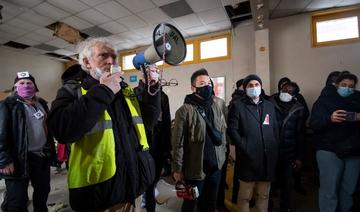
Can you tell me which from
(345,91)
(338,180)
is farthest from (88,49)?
(338,180)

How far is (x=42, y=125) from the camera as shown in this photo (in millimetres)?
2059

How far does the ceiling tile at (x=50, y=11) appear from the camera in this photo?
3.70m

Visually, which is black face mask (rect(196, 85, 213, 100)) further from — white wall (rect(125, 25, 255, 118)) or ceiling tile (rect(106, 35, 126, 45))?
ceiling tile (rect(106, 35, 126, 45))

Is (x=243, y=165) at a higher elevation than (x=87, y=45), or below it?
below

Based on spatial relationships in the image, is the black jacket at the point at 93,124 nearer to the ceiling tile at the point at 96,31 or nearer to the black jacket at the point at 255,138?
the black jacket at the point at 255,138

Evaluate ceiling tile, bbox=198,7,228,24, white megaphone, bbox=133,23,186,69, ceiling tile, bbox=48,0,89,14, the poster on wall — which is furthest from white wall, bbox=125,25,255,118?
white megaphone, bbox=133,23,186,69

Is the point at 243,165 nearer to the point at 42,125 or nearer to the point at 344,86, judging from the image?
the point at 344,86

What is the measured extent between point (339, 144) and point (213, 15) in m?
3.26

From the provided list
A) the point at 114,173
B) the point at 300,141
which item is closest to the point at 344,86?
the point at 300,141

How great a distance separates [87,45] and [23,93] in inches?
54.9

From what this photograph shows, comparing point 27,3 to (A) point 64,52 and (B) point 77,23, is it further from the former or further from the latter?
(A) point 64,52

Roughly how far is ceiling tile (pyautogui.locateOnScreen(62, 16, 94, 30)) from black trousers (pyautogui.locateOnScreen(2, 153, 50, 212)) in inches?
128

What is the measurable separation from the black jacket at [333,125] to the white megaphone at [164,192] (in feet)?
6.16

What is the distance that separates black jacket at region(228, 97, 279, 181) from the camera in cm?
179
